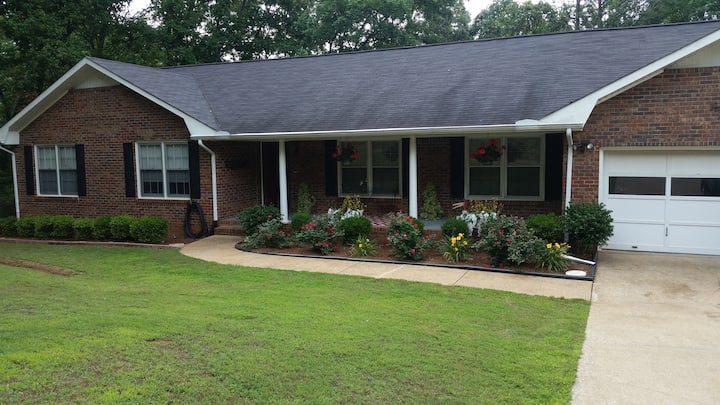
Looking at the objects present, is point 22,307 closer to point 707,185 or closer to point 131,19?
point 707,185

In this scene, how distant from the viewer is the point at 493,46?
14.1m

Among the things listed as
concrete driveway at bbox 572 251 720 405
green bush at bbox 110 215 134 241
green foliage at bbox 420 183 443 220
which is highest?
green foliage at bbox 420 183 443 220

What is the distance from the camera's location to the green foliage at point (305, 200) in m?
13.8

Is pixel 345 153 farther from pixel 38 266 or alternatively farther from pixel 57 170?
pixel 57 170

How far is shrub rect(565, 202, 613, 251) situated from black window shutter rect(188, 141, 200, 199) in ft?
27.7

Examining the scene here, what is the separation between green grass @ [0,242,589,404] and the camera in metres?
3.98

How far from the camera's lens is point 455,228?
10328 mm

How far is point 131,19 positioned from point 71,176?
11.6m

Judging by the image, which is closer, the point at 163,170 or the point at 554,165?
the point at 554,165

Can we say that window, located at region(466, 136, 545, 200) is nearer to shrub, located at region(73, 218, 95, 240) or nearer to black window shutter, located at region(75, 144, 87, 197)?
shrub, located at region(73, 218, 95, 240)

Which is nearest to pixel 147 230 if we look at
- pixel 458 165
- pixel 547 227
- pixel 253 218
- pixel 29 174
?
pixel 253 218

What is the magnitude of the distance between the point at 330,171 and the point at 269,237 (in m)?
3.19

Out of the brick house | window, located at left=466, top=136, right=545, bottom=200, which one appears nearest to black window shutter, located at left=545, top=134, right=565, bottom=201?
the brick house

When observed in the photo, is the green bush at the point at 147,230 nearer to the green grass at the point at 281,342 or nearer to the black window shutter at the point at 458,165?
the green grass at the point at 281,342
